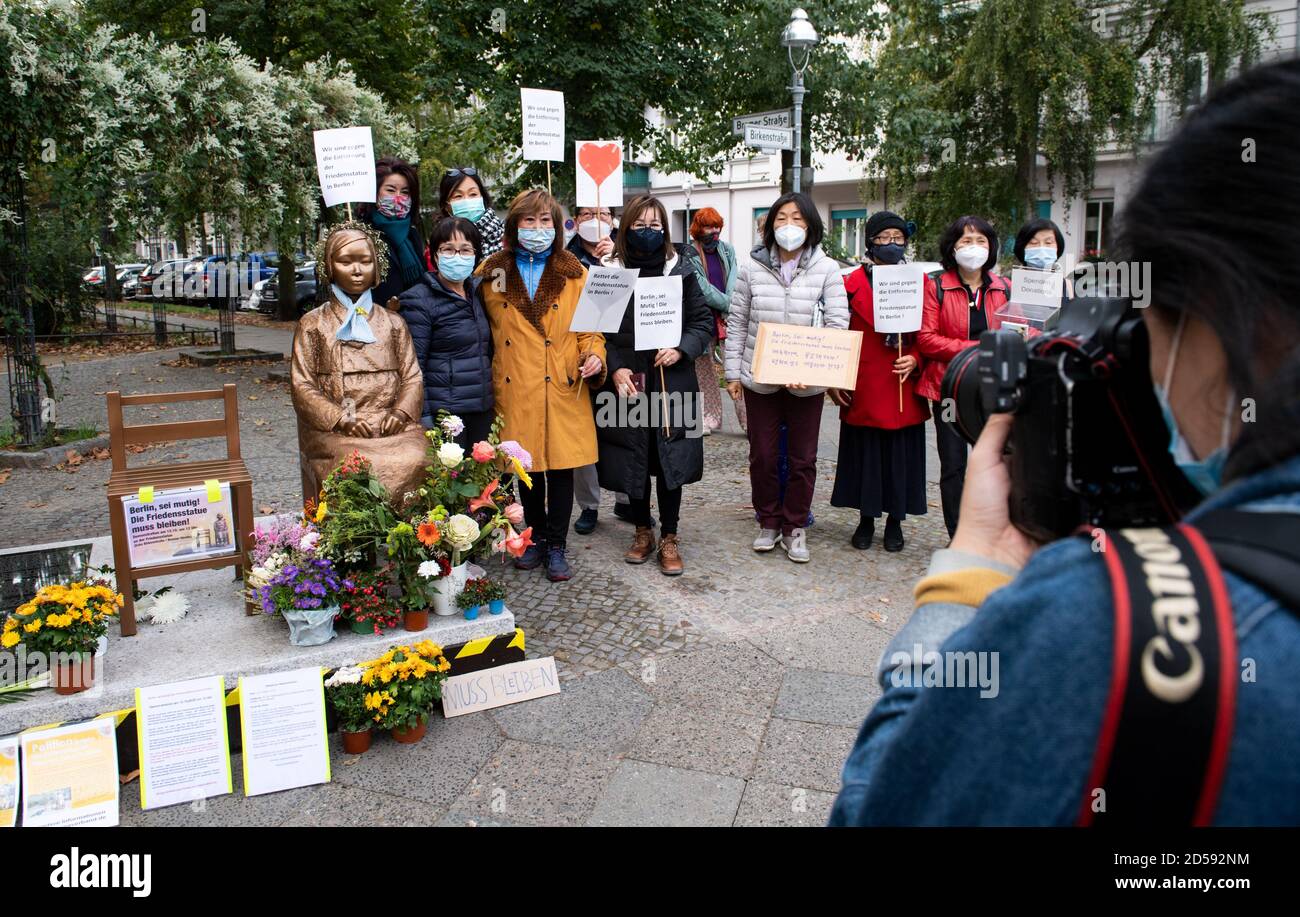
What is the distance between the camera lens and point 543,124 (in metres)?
5.83

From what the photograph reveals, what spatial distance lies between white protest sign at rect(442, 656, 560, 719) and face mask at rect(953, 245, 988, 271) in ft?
11.5

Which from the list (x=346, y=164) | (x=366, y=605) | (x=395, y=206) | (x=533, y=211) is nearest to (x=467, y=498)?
(x=366, y=605)

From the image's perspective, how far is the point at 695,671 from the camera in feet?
14.1

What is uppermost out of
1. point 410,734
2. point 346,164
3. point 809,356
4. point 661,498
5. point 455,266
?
point 346,164

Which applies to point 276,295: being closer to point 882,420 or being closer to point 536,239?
point 536,239

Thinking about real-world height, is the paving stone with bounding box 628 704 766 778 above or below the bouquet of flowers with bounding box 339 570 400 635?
below

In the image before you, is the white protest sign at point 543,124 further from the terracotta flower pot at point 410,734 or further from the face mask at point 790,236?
the terracotta flower pot at point 410,734

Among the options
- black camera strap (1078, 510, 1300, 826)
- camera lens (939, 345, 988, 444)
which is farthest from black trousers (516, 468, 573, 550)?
black camera strap (1078, 510, 1300, 826)

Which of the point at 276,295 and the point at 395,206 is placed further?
the point at 276,295

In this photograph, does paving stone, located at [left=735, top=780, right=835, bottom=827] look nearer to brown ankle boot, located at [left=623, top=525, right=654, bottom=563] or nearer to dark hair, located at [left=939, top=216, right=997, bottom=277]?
brown ankle boot, located at [left=623, top=525, right=654, bottom=563]

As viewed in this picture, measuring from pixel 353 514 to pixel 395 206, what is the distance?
225 centimetres

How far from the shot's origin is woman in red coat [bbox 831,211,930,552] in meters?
5.87

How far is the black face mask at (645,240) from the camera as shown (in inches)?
216

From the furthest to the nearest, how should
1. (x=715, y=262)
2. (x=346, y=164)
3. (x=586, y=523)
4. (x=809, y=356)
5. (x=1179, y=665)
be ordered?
(x=715, y=262), (x=586, y=523), (x=809, y=356), (x=346, y=164), (x=1179, y=665)
